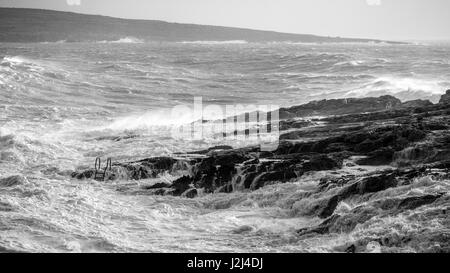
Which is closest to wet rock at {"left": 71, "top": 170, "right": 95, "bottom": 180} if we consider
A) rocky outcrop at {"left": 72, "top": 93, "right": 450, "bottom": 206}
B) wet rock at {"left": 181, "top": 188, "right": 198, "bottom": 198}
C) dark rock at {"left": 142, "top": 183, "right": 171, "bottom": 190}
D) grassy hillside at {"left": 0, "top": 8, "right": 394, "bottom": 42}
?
rocky outcrop at {"left": 72, "top": 93, "right": 450, "bottom": 206}

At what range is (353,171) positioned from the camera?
14273mm

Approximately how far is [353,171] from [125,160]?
6777 mm

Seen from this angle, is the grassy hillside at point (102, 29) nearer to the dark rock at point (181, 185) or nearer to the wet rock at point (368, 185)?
the dark rock at point (181, 185)

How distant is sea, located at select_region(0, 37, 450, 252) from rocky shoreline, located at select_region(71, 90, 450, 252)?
35 centimetres

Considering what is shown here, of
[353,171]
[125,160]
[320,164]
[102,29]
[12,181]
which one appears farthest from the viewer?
[102,29]

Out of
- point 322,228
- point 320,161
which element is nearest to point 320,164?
point 320,161

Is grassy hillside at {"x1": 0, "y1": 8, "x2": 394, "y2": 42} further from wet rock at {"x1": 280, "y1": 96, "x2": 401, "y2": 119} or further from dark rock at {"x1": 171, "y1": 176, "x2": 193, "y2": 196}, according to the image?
dark rock at {"x1": 171, "y1": 176, "x2": 193, "y2": 196}

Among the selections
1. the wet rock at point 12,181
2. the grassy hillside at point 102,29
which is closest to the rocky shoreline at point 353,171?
the wet rock at point 12,181

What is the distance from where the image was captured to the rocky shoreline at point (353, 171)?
434 inches

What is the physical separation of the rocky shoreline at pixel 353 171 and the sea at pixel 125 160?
35 centimetres

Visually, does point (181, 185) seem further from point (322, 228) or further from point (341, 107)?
point (341, 107)

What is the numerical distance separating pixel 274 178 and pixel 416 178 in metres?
3.27
